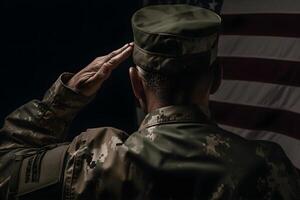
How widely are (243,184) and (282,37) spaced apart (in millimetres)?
1229

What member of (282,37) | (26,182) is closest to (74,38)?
(282,37)

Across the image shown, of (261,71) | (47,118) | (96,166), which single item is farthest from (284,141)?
(96,166)

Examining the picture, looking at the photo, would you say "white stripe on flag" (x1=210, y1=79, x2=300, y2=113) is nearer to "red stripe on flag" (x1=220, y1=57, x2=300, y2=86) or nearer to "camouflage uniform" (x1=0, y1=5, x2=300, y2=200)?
"red stripe on flag" (x1=220, y1=57, x2=300, y2=86)

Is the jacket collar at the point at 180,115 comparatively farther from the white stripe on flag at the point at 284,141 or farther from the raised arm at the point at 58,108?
the white stripe on flag at the point at 284,141

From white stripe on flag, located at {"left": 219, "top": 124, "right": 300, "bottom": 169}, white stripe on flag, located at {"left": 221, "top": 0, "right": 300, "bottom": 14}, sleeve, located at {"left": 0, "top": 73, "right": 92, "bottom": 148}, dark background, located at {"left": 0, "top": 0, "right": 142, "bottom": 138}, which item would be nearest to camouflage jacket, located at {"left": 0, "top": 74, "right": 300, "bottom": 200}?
sleeve, located at {"left": 0, "top": 73, "right": 92, "bottom": 148}

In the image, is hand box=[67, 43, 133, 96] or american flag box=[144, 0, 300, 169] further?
american flag box=[144, 0, 300, 169]

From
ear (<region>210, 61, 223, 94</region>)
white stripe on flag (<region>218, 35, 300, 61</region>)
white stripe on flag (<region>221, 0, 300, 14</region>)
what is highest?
ear (<region>210, 61, 223, 94</region>)

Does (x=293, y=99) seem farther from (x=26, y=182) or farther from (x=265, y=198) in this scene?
(x=26, y=182)

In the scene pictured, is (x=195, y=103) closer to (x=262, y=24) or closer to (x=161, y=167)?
Result: (x=161, y=167)

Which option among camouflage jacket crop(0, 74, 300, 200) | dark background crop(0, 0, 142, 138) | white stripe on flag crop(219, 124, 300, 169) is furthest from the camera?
dark background crop(0, 0, 142, 138)

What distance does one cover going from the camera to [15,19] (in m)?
2.22

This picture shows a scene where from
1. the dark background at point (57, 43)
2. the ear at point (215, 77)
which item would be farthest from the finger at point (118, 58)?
the dark background at point (57, 43)

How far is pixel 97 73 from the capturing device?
1183 mm

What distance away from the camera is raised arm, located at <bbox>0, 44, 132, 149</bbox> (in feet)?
3.83
